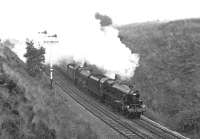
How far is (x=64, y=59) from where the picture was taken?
45.2m

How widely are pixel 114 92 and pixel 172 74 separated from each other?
8955 mm

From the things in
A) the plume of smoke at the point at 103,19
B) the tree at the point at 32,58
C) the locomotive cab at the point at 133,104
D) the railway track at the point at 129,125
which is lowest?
the railway track at the point at 129,125

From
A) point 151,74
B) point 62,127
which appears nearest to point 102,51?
point 151,74

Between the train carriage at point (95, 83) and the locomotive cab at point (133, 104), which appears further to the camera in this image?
the train carriage at point (95, 83)

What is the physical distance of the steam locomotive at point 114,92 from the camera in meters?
22.5

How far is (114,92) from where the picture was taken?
2444 centimetres

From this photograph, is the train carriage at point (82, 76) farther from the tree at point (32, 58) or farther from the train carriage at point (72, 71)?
the tree at point (32, 58)

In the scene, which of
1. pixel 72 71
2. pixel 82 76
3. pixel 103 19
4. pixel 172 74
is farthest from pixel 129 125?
pixel 103 19

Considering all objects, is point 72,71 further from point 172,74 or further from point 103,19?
point 103,19

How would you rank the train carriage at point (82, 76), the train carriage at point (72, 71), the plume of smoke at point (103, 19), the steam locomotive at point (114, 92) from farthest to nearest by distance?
the plume of smoke at point (103, 19) < the train carriage at point (72, 71) < the train carriage at point (82, 76) < the steam locomotive at point (114, 92)

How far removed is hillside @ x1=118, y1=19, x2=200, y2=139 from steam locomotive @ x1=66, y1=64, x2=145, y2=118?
2.28 m

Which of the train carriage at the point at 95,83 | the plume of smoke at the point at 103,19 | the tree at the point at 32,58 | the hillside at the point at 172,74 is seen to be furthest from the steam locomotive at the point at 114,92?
the plume of smoke at the point at 103,19

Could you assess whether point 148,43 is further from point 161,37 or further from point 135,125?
point 135,125

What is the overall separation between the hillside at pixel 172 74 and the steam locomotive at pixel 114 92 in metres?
2.28
